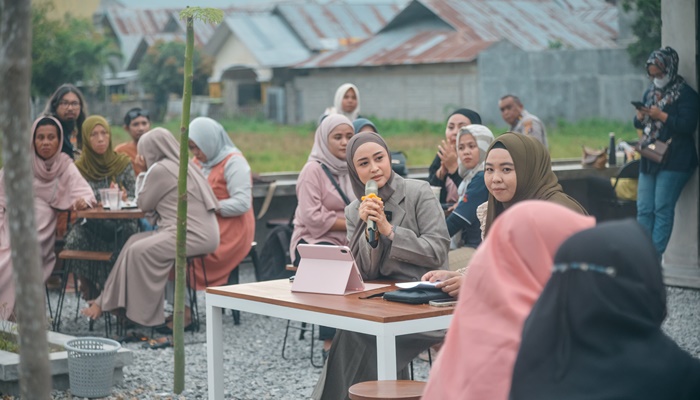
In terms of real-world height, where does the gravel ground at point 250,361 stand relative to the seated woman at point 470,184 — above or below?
below

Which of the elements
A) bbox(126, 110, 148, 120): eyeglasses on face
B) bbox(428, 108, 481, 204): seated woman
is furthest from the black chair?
bbox(126, 110, 148, 120): eyeglasses on face

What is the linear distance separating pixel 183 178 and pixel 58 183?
253 centimetres

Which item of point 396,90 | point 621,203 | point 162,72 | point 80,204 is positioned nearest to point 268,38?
point 162,72

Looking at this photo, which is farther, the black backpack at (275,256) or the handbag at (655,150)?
the handbag at (655,150)

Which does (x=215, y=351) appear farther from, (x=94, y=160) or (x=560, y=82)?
(x=560, y=82)

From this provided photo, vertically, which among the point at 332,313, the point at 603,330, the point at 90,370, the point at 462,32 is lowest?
the point at 90,370

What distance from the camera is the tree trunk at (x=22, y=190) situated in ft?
8.54

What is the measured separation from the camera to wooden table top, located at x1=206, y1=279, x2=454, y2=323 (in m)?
4.23

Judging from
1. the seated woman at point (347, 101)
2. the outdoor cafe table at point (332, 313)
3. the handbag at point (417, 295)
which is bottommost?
the outdoor cafe table at point (332, 313)

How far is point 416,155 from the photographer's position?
2469 cm

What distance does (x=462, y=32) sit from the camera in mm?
38719

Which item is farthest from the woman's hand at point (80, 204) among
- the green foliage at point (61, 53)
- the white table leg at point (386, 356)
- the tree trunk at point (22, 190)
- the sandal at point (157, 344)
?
the green foliage at point (61, 53)

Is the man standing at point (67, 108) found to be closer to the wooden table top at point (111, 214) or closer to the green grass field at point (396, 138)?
the wooden table top at point (111, 214)

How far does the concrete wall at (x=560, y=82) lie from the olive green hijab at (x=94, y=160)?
25079 mm
